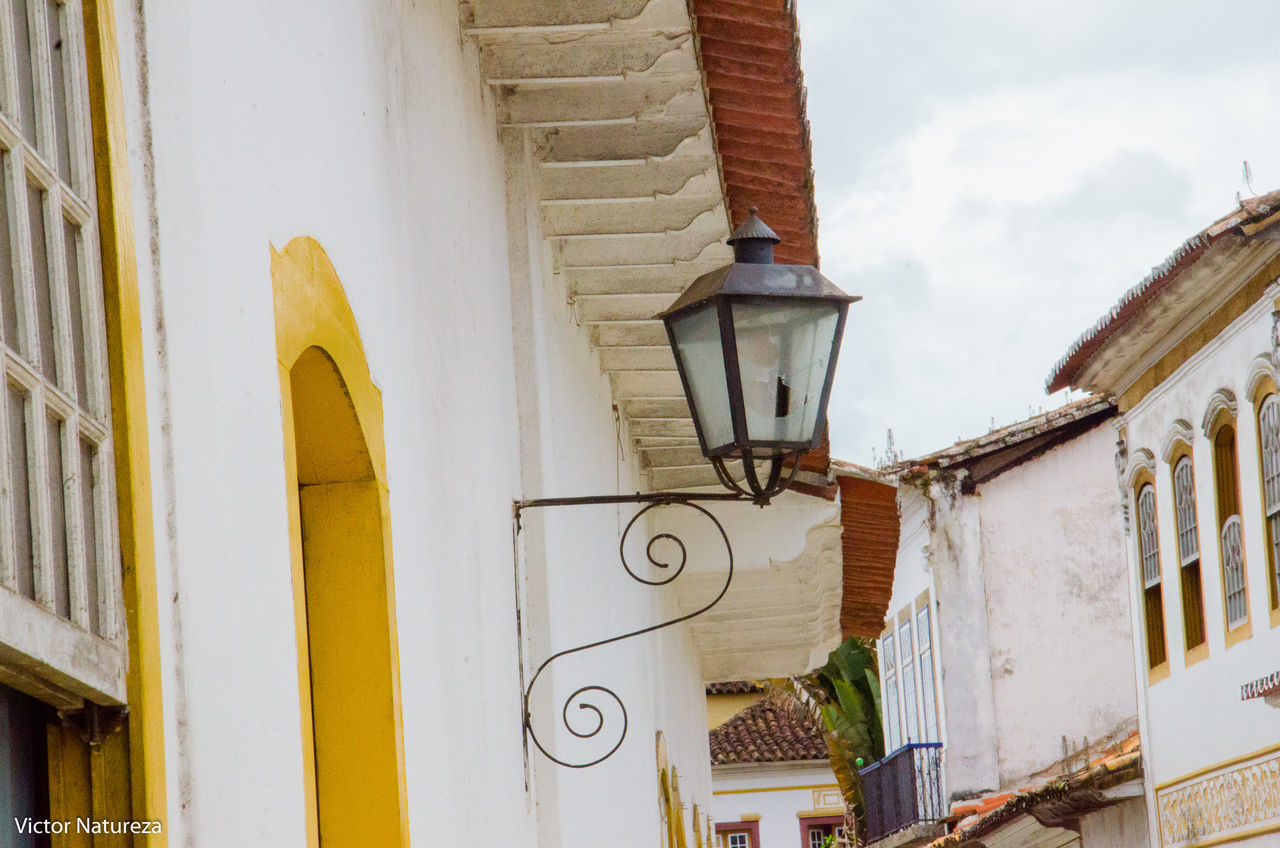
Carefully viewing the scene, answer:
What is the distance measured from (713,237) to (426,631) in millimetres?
2622

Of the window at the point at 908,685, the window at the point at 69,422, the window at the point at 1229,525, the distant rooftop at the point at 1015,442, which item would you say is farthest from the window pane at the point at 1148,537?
the window at the point at 69,422

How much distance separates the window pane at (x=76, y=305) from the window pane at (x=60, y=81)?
0.19ft

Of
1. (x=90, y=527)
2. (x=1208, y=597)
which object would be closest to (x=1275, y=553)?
(x=1208, y=597)

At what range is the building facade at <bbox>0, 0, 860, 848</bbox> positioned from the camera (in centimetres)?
171

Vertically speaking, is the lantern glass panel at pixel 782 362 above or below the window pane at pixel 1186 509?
below

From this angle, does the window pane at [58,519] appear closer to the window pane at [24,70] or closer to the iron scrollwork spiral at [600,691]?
the window pane at [24,70]

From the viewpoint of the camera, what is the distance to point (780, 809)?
35781 millimetres

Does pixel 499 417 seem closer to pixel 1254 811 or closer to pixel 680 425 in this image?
pixel 680 425

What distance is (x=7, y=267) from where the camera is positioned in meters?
1.61

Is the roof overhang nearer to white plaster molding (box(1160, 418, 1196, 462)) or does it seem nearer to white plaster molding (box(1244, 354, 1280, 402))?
white plaster molding (box(1244, 354, 1280, 402))

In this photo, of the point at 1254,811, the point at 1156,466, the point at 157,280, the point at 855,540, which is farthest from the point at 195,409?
the point at 1156,466

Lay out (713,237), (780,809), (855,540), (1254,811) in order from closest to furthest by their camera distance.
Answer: (713,237) < (855,540) < (1254,811) < (780,809)

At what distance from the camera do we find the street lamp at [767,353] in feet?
13.8

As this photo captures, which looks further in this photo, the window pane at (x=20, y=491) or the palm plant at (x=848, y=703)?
the palm plant at (x=848, y=703)
